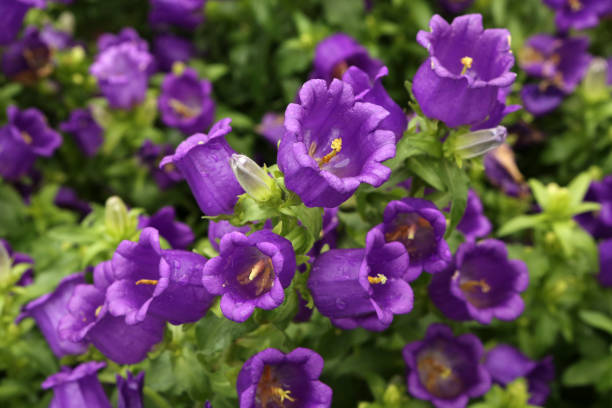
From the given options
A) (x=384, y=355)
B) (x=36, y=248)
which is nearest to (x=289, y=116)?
(x=384, y=355)

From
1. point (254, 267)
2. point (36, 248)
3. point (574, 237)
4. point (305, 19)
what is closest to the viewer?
point (254, 267)

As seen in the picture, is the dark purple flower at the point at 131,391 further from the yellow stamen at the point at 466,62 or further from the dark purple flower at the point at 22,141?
the dark purple flower at the point at 22,141

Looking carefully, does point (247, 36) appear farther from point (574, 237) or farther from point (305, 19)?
point (574, 237)

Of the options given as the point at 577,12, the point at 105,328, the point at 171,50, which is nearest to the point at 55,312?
the point at 105,328

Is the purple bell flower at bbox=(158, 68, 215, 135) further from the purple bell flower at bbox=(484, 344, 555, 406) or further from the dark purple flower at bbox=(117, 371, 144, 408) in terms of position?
the purple bell flower at bbox=(484, 344, 555, 406)

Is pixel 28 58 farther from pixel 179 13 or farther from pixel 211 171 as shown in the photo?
pixel 211 171

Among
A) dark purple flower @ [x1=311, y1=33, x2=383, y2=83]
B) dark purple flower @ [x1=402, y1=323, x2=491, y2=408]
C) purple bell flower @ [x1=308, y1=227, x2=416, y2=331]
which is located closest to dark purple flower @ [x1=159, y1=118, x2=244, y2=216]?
purple bell flower @ [x1=308, y1=227, x2=416, y2=331]
